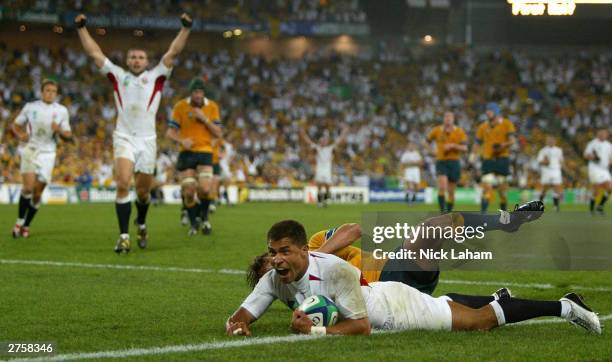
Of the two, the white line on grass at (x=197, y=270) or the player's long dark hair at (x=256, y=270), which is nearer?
the player's long dark hair at (x=256, y=270)

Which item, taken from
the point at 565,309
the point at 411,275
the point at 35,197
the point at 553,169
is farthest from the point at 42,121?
the point at 553,169

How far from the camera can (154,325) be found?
22.4ft

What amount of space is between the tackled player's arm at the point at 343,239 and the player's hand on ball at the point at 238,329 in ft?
3.26

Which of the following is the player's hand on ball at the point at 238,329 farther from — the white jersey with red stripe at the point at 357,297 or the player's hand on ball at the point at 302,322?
the player's hand on ball at the point at 302,322

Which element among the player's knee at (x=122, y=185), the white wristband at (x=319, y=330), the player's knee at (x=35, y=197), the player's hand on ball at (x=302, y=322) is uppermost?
the player's knee at (x=122, y=185)

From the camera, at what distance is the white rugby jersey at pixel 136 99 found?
1309 cm

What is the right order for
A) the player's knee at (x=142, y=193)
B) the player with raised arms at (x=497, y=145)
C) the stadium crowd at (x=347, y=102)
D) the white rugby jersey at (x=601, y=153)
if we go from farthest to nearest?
1. the stadium crowd at (x=347, y=102)
2. the white rugby jersey at (x=601, y=153)
3. the player with raised arms at (x=497, y=145)
4. the player's knee at (x=142, y=193)

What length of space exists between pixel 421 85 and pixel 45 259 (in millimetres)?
40777

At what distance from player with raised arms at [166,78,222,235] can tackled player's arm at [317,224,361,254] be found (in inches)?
354

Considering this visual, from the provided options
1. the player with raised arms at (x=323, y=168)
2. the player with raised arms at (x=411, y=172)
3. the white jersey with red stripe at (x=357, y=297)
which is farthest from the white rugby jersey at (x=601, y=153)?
the white jersey with red stripe at (x=357, y=297)

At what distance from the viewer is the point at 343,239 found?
7086 millimetres

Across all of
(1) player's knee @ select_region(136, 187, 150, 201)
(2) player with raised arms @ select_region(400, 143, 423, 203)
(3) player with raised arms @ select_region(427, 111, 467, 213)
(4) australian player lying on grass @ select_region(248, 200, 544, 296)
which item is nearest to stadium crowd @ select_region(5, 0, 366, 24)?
(2) player with raised arms @ select_region(400, 143, 423, 203)

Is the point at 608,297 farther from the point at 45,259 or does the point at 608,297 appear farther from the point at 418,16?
the point at 418,16

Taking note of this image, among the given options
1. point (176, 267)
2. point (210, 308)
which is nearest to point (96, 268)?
point (176, 267)
